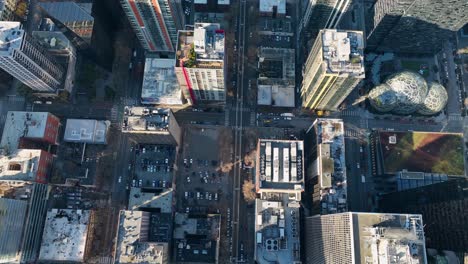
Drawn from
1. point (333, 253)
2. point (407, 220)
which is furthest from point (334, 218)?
point (407, 220)

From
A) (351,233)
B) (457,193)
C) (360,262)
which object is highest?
(457,193)

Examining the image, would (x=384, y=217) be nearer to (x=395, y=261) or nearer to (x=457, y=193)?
(x=395, y=261)

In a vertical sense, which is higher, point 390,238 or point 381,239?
point 390,238

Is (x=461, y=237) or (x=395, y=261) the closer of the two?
(x=395, y=261)

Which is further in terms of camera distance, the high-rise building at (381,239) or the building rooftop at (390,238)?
the high-rise building at (381,239)

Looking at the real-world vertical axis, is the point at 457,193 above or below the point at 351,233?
above

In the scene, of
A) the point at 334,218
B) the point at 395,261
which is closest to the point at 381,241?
the point at 395,261

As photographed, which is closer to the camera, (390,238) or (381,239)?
(390,238)

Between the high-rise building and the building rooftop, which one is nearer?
the building rooftop
